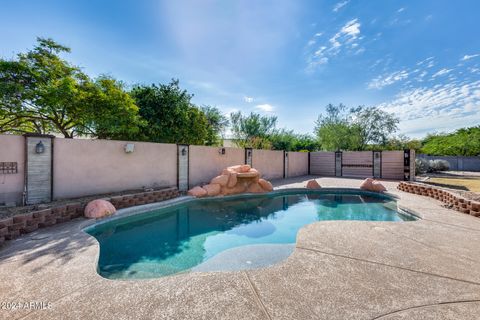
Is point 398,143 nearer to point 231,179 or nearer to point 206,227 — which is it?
point 231,179

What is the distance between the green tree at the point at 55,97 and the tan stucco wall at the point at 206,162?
2925mm

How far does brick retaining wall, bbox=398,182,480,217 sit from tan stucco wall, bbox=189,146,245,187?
7.87 metres

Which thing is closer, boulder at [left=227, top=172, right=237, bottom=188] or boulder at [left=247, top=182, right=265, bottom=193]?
boulder at [left=227, top=172, right=237, bottom=188]

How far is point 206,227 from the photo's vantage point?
5465mm

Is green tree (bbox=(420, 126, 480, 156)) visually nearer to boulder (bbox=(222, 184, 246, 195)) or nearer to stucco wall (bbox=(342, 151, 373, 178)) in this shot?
stucco wall (bbox=(342, 151, 373, 178))

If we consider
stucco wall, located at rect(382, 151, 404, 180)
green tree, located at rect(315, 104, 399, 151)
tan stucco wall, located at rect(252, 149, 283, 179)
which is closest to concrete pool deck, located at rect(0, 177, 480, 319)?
tan stucco wall, located at rect(252, 149, 283, 179)

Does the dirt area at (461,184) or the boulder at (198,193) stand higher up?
the dirt area at (461,184)

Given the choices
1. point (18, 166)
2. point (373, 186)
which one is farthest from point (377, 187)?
point (18, 166)

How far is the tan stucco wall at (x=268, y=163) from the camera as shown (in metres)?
12.0

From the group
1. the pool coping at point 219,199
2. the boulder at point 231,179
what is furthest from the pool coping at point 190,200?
the boulder at point 231,179

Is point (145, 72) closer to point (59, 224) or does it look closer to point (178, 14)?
point (178, 14)

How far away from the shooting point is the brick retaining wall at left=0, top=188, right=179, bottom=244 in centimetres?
334

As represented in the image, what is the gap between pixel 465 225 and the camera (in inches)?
161

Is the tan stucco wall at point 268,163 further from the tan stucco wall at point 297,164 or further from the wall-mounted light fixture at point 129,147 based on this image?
the wall-mounted light fixture at point 129,147
